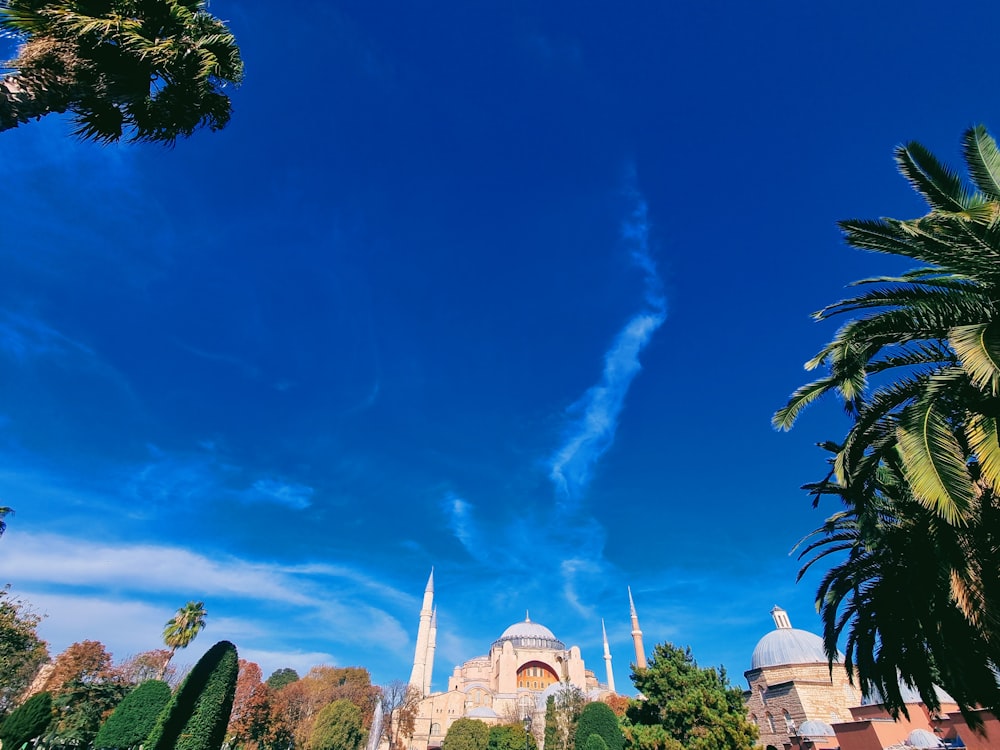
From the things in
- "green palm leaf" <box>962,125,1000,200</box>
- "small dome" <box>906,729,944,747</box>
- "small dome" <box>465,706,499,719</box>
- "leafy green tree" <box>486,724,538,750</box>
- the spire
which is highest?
the spire

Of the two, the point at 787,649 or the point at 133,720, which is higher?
the point at 787,649

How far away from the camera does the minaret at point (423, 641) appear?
211 feet

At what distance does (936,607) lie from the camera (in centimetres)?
912

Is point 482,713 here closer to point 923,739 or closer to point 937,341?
point 923,739

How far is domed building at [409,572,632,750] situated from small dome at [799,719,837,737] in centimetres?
2627

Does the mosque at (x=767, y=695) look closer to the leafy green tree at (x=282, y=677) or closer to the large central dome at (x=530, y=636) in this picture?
the large central dome at (x=530, y=636)

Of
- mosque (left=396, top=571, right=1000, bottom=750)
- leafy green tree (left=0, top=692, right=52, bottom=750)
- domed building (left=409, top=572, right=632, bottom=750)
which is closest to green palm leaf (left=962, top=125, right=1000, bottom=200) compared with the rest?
mosque (left=396, top=571, right=1000, bottom=750)

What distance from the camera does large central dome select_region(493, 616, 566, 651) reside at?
245ft

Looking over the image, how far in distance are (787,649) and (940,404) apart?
141ft

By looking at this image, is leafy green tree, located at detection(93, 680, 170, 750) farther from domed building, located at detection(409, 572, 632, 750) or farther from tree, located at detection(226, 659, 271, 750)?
domed building, located at detection(409, 572, 632, 750)

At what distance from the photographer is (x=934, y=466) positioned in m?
6.08

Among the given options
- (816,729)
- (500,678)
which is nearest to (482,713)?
(500,678)

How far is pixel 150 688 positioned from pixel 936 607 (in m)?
29.2

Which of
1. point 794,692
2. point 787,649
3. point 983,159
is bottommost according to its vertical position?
point 794,692
